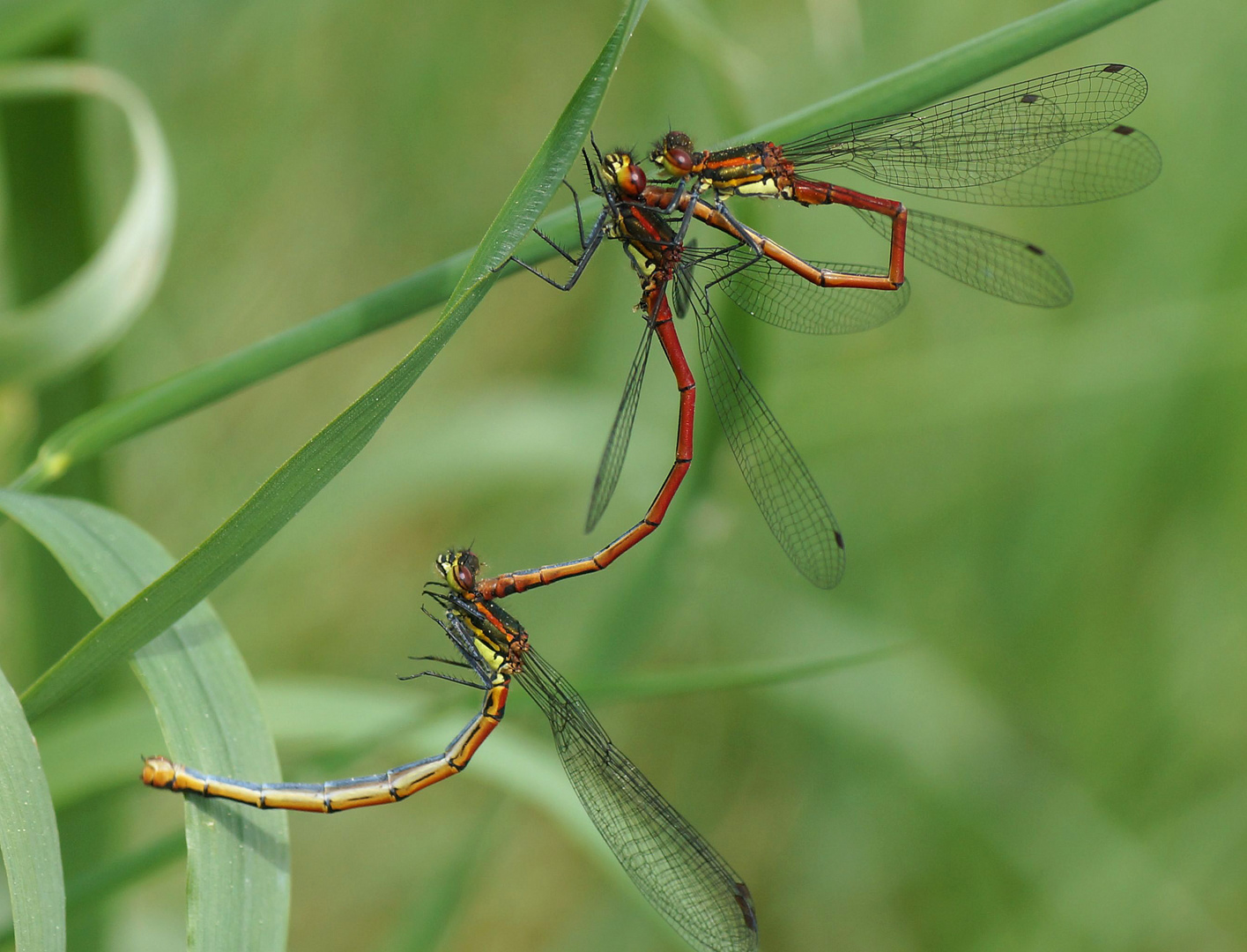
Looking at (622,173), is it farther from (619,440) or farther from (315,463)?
(315,463)

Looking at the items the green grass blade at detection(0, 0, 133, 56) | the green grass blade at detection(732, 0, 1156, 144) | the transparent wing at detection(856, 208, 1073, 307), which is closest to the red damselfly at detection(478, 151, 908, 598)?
the transparent wing at detection(856, 208, 1073, 307)

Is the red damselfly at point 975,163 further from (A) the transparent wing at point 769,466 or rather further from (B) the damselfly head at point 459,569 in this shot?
(B) the damselfly head at point 459,569

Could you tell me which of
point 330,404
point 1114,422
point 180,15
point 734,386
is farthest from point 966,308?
point 180,15

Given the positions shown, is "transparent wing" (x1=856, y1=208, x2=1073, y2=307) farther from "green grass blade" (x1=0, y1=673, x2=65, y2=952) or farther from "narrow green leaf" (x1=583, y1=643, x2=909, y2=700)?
"green grass blade" (x1=0, y1=673, x2=65, y2=952)

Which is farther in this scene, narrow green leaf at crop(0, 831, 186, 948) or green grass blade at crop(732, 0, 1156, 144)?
narrow green leaf at crop(0, 831, 186, 948)

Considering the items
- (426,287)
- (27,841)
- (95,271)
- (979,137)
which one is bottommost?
(27,841)

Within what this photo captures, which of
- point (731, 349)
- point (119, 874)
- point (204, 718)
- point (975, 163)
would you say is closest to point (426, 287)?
point (204, 718)
